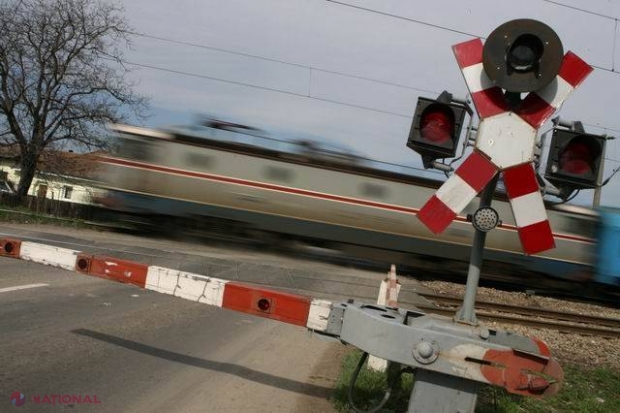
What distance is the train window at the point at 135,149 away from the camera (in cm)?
1691

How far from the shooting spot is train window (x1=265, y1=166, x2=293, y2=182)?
17.5 meters

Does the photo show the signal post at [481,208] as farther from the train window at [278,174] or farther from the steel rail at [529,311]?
the train window at [278,174]

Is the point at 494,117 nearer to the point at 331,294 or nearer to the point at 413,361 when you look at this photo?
the point at 413,361

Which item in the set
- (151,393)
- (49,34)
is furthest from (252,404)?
(49,34)

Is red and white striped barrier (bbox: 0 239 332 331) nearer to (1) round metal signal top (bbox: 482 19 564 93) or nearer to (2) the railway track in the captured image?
(1) round metal signal top (bbox: 482 19 564 93)

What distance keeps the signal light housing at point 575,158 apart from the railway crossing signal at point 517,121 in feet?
0.59

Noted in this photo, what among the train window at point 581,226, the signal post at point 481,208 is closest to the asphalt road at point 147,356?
the signal post at point 481,208

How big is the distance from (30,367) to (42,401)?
704mm

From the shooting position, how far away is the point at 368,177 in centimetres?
1819

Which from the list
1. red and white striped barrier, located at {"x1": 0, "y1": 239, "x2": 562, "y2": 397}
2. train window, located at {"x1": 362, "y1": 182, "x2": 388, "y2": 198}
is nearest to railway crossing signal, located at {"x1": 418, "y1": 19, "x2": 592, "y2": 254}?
red and white striped barrier, located at {"x1": 0, "y1": 239, "x2": 562, "y2": 397}

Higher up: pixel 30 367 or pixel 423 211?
pixel 423 211

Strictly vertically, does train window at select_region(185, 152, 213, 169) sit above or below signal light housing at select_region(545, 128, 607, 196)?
above

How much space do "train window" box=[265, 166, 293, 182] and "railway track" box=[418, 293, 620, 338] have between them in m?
5.97

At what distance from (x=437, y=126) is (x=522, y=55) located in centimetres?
62
